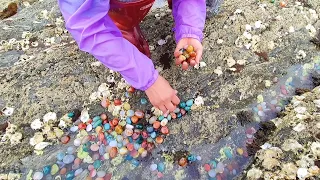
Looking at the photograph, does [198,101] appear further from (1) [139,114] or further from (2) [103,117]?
(2) [103,117]

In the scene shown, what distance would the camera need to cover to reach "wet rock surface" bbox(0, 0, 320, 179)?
2133mm

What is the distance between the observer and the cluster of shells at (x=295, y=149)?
6.09ft

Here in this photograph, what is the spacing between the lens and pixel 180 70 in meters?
2.31

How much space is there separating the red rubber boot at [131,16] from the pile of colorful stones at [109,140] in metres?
0.36

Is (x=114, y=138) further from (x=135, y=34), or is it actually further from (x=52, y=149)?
(x=135, y=34)

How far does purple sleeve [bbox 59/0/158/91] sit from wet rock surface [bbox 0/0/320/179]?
1.13 feet

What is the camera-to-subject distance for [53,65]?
2.34 meters

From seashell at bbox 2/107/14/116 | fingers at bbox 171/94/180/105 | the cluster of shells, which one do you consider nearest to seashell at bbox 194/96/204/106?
fingers at bbox 171/94/180/105

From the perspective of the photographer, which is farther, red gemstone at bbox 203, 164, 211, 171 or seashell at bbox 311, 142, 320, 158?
red gemstone at bbox 203, 164, 211, 171

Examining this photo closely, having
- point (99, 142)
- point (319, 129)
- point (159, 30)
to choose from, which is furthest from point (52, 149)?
point (319, 129)

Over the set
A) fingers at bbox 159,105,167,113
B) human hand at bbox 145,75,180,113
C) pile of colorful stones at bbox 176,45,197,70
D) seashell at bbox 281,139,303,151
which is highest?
pile of colorful stones at bbox 176,45,197,70

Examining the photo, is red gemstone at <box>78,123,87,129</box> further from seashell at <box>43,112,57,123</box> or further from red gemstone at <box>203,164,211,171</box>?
red gemstone at <box>203,164,211,171</box>

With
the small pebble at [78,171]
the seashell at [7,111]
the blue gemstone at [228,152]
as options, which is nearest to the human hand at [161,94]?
the blue gemstone at [228,152]

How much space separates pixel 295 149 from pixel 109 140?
2.89 feet
